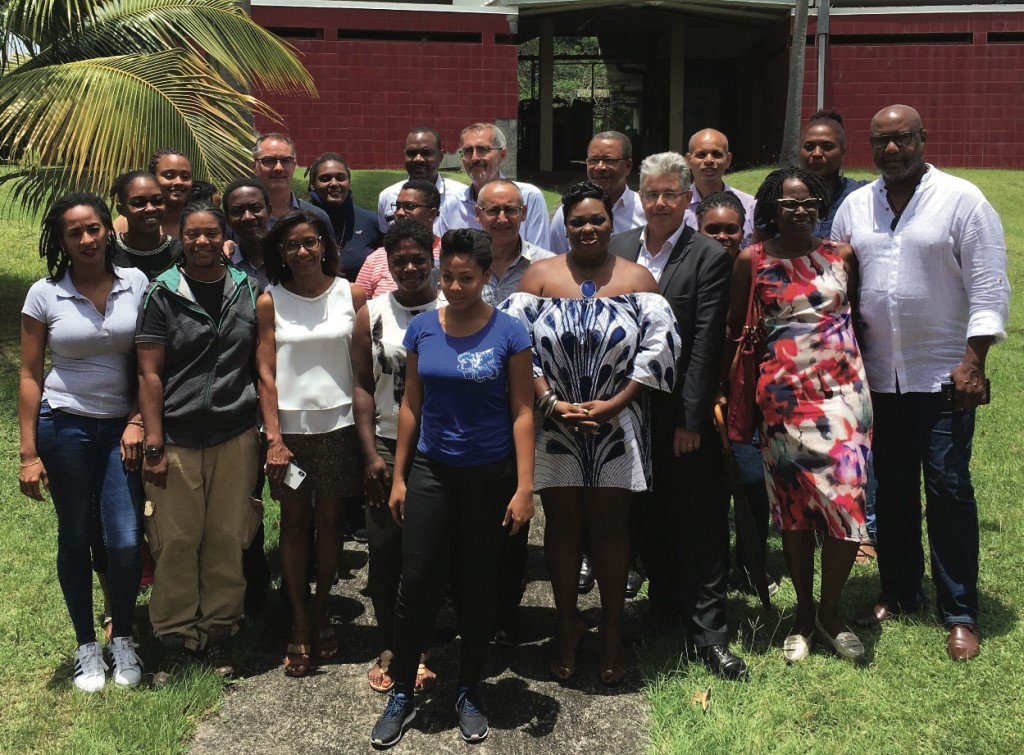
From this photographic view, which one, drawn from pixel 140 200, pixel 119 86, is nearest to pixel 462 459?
pixel 140 200

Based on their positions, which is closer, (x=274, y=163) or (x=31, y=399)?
(x=31, y=399)

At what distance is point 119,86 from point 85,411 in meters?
4.05

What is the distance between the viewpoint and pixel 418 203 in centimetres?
477

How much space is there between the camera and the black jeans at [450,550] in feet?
12.3

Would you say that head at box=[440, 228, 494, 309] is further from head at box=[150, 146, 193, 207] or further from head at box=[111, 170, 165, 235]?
head at box=[150, 146, 193, 207]

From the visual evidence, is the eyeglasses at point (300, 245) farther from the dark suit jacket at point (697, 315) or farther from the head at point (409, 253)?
the dark suit jacket at point (697, 315)

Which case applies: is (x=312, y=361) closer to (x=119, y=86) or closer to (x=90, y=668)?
(x=90, y=668)

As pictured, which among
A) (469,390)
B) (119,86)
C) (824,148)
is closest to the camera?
(469,390)

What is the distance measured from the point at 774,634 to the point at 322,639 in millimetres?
2030

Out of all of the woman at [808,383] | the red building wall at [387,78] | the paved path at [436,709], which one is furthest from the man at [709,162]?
the red building wall at [387,78]

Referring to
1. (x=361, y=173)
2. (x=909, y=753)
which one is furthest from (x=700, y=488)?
(x=361, y=173)

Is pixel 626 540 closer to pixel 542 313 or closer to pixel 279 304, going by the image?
pixel 542 313

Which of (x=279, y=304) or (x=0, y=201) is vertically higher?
(x=0, y=201)

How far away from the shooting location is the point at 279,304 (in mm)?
4156
